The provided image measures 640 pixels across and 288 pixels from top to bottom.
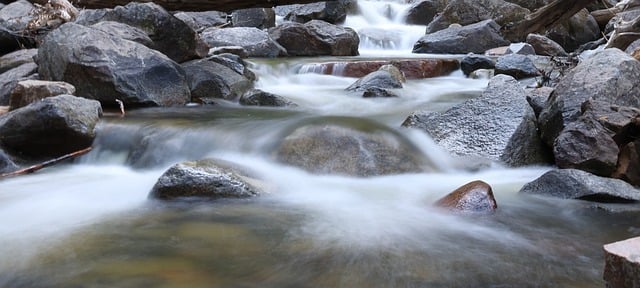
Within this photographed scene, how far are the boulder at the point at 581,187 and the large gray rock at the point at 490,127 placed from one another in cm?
74

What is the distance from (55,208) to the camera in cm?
425

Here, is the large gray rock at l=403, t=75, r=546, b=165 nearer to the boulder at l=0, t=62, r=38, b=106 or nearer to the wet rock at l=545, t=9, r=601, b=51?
the boulder at l=0, t=62, r=38, b=106

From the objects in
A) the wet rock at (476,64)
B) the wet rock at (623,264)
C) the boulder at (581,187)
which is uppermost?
the wet rock at (476,64)

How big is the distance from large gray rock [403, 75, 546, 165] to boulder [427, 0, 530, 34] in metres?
10.7

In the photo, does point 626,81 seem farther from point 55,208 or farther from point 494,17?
point 494,17

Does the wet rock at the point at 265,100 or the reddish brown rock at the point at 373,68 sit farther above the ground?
the reddish brown rock at the point at 373,68

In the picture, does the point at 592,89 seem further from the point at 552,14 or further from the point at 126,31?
the point at 126,31

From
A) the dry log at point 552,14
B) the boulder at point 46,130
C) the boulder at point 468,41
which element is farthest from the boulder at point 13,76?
the boulder at point 468,41

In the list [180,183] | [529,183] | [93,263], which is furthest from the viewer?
[529,183]

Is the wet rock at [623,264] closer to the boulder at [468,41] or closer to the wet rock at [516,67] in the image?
the wet rock at [516,67]

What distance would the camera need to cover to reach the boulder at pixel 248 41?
11.9m

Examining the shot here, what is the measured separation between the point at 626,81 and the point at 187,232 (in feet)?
14.3

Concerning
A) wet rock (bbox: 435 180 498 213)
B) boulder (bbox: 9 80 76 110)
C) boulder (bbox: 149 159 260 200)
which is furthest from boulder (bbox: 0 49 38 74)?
wet rock (bbox: 435 180 498 213)

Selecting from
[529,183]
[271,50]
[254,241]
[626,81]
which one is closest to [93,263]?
[254,241]
